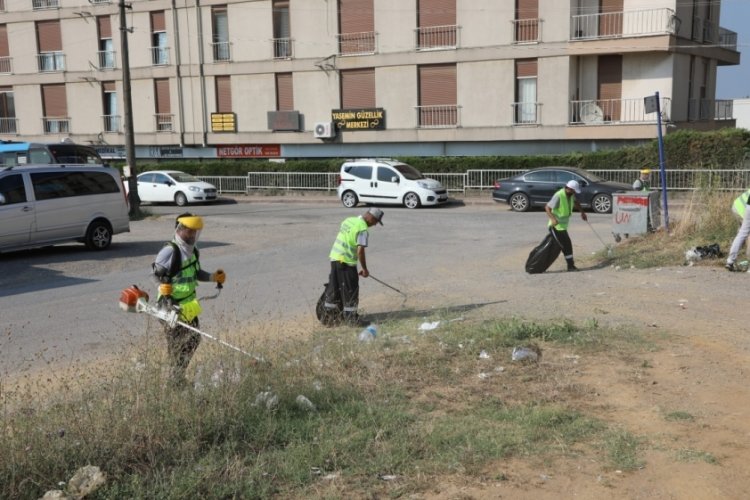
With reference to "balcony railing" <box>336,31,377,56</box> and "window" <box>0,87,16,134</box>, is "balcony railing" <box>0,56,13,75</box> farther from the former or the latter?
"balcony railing" <box>336,31,377,56</box>

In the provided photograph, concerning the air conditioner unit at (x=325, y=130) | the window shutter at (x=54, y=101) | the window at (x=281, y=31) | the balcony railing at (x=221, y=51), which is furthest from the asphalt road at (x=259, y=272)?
the window shutter at (x=54, y=101)

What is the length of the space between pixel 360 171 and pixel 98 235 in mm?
12586

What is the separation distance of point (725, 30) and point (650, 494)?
3537cm

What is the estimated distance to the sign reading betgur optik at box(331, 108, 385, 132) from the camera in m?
34.2

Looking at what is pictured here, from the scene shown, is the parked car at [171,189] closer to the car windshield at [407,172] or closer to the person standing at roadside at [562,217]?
the car windshield at [407,172]

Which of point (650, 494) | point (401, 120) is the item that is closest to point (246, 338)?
point (650, 494)

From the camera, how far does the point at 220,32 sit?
124ft

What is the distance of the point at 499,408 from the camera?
234 inches

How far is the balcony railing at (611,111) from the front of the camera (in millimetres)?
29234

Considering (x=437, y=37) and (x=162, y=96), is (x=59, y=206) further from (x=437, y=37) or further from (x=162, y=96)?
(x=162, y=96)

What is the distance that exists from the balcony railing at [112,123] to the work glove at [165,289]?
36.6m

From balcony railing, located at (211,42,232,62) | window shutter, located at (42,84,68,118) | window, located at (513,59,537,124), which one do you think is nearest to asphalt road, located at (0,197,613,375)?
window, located at (513,59,537,124)

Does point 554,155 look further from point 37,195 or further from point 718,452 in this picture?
point 718,452

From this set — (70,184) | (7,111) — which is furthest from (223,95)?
(70,184)
